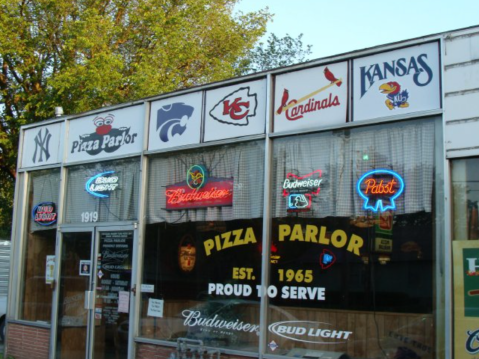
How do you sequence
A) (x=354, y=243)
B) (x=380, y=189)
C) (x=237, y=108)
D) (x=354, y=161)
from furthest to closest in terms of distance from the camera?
(x=237, y=108)
(x=354, y=161)
(x=354, y=243)
(x=380, y=189)

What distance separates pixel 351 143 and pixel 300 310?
223 cm

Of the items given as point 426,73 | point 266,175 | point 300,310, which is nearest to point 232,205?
point 266,175

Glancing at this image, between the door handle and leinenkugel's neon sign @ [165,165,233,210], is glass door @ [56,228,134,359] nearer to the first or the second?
the door handle

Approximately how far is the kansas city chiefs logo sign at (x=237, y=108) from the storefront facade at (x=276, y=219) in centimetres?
3

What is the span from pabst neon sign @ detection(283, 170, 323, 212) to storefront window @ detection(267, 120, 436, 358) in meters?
0.01

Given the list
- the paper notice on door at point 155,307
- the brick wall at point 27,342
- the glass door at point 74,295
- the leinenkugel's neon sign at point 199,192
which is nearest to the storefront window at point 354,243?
the leinenkugel's neon sign at point 199,192

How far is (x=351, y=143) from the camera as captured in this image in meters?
7.92

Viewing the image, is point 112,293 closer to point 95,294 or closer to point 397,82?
point 95,294

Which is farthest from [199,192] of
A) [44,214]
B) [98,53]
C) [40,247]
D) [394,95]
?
[98,53]

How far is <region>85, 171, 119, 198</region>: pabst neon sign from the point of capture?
1094 cm

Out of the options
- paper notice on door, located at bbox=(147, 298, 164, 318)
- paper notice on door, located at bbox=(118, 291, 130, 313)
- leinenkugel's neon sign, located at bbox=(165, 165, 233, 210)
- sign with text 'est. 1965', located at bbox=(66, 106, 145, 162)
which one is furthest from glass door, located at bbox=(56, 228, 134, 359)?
sign with text 'est. 1965', located at bbox=(66, 106, 145, 162)

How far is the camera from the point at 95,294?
10836 mm

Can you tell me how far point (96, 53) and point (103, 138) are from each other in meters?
6.10

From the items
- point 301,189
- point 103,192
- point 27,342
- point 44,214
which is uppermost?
point 103,192
